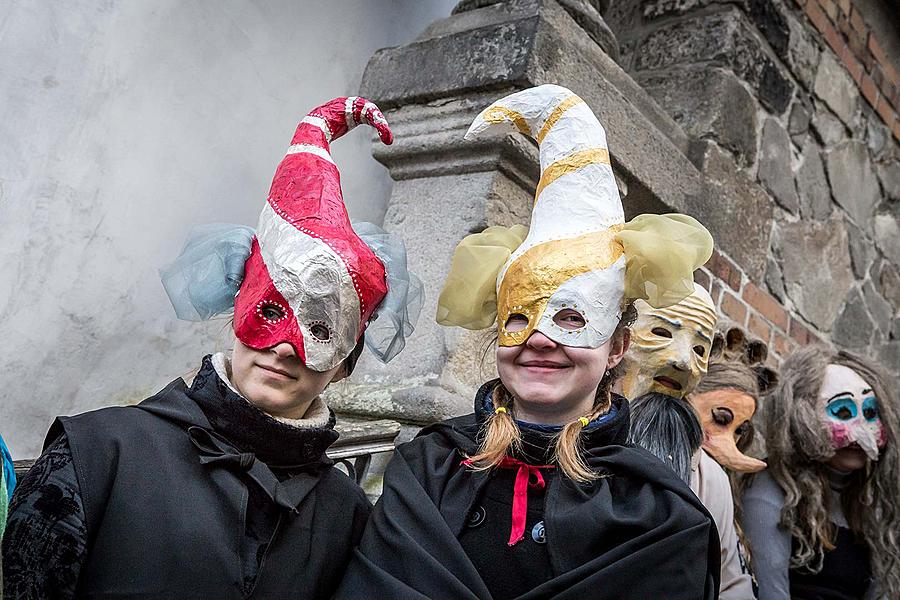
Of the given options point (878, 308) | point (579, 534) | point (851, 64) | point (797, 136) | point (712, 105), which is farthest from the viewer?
point (878, 308)

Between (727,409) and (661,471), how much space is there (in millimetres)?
1111

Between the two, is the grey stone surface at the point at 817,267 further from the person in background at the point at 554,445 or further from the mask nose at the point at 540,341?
the mask nose at the point at 540,341

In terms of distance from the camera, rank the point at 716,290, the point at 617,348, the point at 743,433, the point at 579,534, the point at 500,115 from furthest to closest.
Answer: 1. the point at 716,290
2. the point at 743,433
3. the point at 500,115
4. the point at 617,348
5. the point at 579,534

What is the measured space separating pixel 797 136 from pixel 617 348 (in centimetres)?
269

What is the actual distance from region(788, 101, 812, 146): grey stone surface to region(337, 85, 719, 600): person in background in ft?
8.15

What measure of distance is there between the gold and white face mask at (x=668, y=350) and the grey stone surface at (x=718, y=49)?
1.63 meters

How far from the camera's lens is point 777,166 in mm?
3863

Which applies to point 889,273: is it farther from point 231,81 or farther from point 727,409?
point 231,81

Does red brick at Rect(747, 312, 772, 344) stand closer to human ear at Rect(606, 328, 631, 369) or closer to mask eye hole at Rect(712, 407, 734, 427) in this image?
mask eye hole at Rect(712, 407, 734, 427)

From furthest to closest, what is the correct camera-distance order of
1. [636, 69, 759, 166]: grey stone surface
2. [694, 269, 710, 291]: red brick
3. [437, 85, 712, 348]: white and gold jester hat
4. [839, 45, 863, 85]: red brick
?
[839, 45, 863, 85]: red brick, [636, 69, 759, 166]: grey stone surface, [694, 269, 710, 291]: red brick, [437, 85, 712, 348]: white and gold jester hat

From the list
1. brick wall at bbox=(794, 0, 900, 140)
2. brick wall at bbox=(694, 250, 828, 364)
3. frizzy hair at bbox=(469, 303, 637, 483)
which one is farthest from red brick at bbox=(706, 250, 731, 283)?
frizzy hair at bbox=(469, 303, 637, 483)

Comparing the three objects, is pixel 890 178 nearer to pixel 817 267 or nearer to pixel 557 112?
pixel 817 267

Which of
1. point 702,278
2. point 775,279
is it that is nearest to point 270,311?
point 702,278

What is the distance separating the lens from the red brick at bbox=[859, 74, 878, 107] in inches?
177
